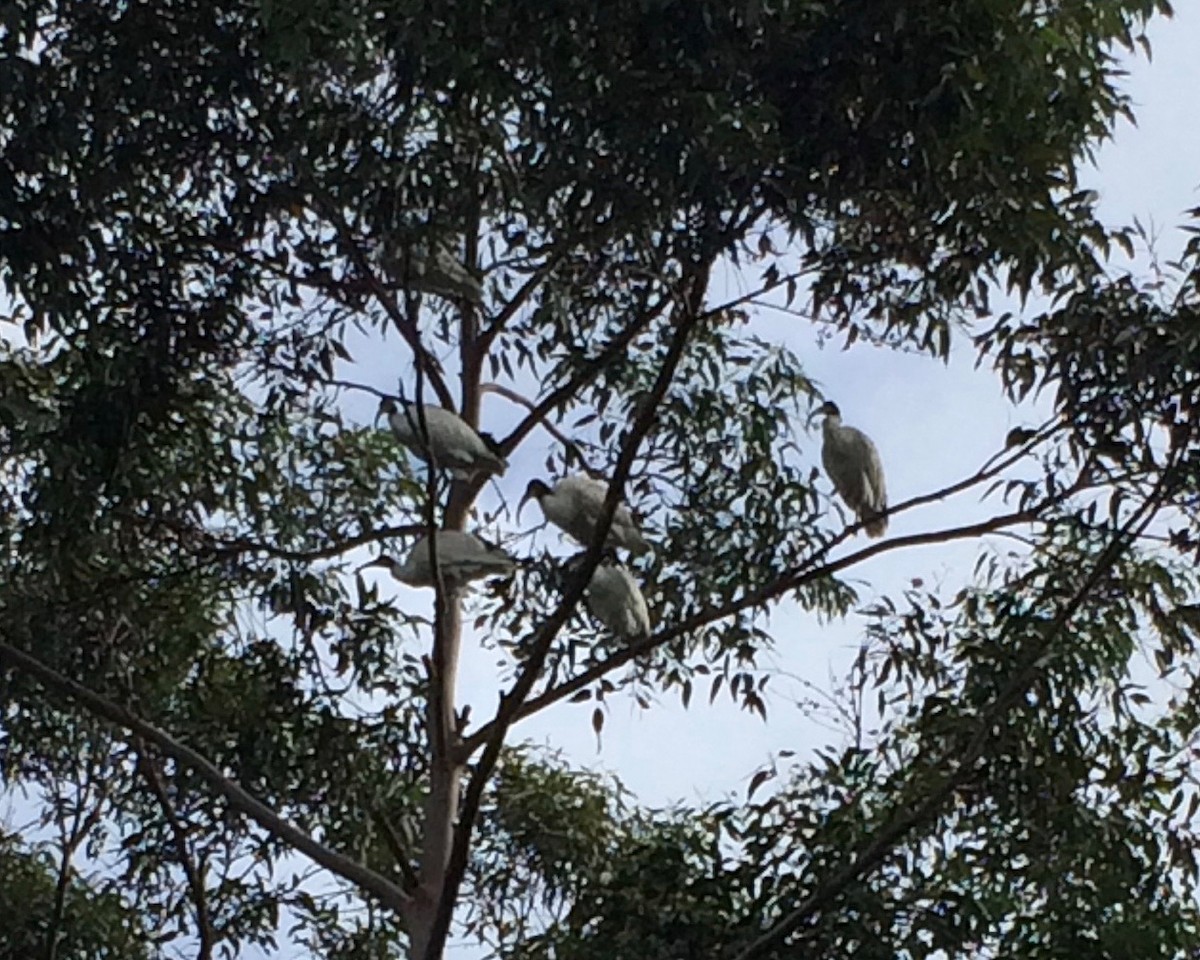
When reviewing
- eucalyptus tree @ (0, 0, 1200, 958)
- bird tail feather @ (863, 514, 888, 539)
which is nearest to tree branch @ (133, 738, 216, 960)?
eucalyptus tree @ (0, 0, 1200, 958)

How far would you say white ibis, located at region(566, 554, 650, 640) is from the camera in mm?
5543

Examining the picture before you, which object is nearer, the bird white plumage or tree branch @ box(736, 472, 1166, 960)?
tree branch @ box(736, 472, 1166, 960)

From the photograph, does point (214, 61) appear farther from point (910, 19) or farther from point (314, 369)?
point (910, 19)

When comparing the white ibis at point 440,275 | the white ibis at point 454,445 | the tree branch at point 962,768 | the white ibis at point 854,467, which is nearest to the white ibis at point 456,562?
the white ibis at point 454,445

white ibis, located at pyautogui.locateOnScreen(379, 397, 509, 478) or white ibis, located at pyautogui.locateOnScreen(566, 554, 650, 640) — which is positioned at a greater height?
white ibis, located at pyautogui.locateOnScreen(379, 397, 509, 478)

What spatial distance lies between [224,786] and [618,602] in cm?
109

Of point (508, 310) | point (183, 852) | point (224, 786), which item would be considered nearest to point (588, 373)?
point (508, 310)

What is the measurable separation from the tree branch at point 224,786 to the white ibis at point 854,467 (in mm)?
1517

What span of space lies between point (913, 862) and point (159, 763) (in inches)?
97.1

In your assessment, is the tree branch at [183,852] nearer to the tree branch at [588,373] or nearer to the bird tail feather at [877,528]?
the tree branch at [588,373]

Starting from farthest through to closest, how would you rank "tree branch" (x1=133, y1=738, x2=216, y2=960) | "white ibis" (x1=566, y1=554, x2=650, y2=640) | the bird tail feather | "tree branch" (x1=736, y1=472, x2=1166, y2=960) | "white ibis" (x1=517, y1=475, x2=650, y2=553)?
"tree branch" (x1=133, y1=738, x2=216, y2=960) < "white ibis" (x1=517, y1=475, x2=650, y2=553) < "white ibis" (x1=566, y1=554, x2=650, y2=640) < the bird tail feather < "tree branch" (x1=736, y1=472, x2=1166, y2=960)

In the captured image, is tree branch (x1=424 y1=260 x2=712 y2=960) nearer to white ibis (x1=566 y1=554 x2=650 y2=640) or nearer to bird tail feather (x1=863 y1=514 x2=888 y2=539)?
white ibis (x1=566 y1=554 x2=650 y2=640)

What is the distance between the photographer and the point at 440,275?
210 inches

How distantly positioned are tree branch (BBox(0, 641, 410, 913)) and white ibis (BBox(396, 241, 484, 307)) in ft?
4.22
